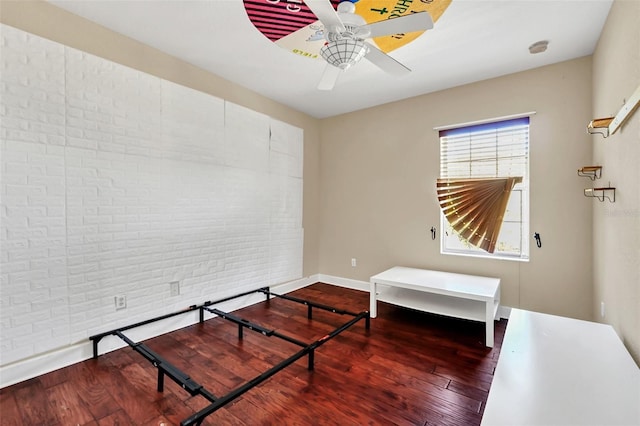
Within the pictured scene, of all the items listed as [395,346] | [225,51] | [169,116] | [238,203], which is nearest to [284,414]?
[395,346]

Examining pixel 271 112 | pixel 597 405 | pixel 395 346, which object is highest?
pixel 271 112

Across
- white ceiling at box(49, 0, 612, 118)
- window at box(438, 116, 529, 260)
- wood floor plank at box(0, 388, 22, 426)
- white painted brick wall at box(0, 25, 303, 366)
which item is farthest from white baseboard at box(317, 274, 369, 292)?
wood floor plank at box(0, 388, 22, 426)

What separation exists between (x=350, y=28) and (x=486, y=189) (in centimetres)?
231

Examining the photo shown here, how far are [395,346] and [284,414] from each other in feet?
3.92

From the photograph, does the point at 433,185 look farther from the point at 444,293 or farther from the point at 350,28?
the point at 350,28

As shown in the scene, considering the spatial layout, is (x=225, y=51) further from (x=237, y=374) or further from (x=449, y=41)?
(x=237, y=374)

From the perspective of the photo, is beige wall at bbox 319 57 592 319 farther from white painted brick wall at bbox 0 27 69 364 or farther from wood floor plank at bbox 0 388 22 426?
wood floor plank at bbox 0 388 22 426

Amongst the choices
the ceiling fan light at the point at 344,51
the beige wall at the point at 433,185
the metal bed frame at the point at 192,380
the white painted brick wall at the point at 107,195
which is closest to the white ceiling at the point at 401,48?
the beige wall at the point at 433,185

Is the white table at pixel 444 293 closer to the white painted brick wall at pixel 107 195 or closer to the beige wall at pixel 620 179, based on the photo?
the beige wall at pixel 620 179

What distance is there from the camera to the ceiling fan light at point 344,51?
176cm

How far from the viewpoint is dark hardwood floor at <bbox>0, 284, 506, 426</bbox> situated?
162cm

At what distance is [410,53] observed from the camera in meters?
2.57

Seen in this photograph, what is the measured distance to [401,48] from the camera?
8.09ft

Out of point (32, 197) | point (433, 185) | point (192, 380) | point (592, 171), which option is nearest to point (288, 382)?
point (192, 380)
